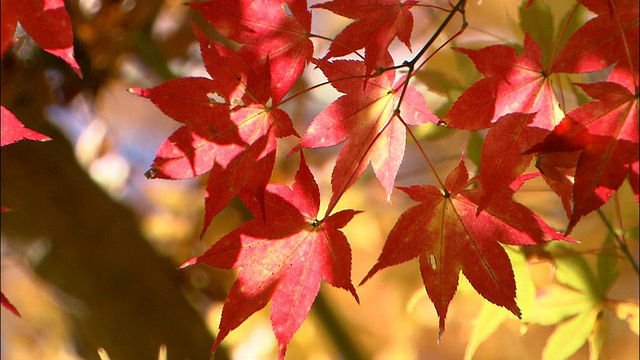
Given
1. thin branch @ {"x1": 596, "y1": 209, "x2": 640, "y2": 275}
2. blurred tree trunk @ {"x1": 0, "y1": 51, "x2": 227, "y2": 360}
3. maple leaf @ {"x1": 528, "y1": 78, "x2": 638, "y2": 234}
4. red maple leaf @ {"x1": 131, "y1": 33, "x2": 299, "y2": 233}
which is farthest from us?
blurred tree trunk @ {"x1": 0, "y1": 51, "x2": 227, "y2": 360}

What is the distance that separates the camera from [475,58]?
0.49 metres

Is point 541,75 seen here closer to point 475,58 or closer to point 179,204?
point 475,58

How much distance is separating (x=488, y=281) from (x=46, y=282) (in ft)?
3.20

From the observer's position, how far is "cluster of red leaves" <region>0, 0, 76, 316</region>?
0.45m

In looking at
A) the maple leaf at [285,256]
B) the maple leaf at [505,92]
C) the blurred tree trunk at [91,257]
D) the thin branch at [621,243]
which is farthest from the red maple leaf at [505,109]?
the blurred tree trunk at [91,257]

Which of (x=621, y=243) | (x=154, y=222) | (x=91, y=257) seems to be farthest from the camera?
(x=154, y=222)

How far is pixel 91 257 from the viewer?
1137 millimetres

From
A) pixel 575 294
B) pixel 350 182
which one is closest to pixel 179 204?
pixel 575 294

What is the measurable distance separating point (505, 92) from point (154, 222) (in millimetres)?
1396

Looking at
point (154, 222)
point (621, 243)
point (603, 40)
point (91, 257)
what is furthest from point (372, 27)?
point (154, 222)

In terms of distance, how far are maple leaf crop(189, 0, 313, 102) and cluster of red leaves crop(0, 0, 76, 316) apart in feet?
0.40

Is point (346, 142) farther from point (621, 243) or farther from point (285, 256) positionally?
point (621, 243)

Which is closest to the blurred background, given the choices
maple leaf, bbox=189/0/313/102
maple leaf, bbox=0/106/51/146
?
maple leaf, bbox=189/0/313/102

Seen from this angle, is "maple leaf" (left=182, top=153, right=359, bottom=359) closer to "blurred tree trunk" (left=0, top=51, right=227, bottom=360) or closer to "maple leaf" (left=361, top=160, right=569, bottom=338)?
"maple leaf" (left=361, top=160, right=569, bottom=338)
